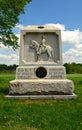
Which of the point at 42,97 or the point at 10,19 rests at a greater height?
the point at 10,19

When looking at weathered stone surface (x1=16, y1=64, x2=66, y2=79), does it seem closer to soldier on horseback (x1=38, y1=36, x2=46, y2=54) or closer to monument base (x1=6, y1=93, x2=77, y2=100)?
soldier on horseback (x1=38, y1=36, x2=46, y2=54)

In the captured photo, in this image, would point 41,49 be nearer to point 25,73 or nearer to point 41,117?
point 25,73

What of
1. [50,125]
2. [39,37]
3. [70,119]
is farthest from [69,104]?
[39,37]

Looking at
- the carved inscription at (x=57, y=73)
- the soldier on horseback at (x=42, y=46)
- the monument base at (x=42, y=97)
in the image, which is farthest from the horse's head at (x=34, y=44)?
the monument base at (x=42, y=97)

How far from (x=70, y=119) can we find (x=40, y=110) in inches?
52.5

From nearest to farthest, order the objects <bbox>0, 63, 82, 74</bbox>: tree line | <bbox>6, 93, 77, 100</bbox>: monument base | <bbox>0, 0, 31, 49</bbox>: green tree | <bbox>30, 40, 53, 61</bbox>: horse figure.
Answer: <bbox>6, 93, 77, 100</bbox>: monument base < <bbox>30, 40, 53, 61</bbox>: horse figure < <bbox>0, 0, 31, 49</bbox>: green tree < <bbox>0, 63, 82, 74</bbox>: tree line

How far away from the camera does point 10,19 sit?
24328 mm

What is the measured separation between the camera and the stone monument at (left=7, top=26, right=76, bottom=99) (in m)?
11.4

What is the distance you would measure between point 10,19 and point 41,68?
1288cm

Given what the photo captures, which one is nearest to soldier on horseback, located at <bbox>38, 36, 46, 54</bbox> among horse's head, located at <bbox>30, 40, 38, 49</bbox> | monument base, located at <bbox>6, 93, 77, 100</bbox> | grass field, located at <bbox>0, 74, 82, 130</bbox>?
horse's head, located at <bbox>30, 40, 38, 49</bbox>

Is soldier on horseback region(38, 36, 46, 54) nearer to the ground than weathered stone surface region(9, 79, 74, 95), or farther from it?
farther from it

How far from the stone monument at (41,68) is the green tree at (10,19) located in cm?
1156

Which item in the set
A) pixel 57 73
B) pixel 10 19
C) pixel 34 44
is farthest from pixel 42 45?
pixel 10 19

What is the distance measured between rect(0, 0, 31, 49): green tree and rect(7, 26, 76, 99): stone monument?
37.9 feet
